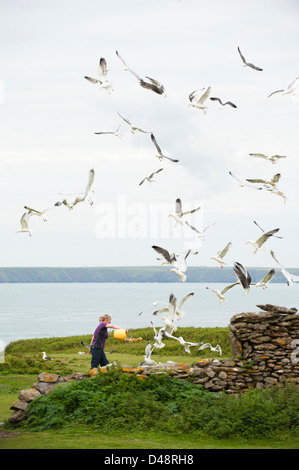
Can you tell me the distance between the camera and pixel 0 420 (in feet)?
45.8

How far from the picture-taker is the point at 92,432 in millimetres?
12109

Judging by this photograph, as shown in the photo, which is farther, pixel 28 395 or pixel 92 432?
pixel 28 395

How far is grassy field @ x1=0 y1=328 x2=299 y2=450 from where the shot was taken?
1121cm

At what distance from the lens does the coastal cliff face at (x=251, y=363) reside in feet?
49.6

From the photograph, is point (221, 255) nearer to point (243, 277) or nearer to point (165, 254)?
point (243, 277)

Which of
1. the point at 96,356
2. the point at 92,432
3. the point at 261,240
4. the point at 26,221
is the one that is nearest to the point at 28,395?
the point at 92,432

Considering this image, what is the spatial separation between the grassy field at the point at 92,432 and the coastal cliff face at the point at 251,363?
106 inches

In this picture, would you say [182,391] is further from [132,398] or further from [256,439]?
[256,439]

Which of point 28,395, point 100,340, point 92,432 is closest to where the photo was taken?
point 92,432

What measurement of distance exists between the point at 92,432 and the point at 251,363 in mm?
4928

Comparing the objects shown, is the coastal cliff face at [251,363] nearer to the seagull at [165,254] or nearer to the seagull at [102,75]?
the seagull at [165,254]

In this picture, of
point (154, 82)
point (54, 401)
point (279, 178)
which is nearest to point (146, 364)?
point (54, 401)

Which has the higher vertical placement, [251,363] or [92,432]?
[251,363]
